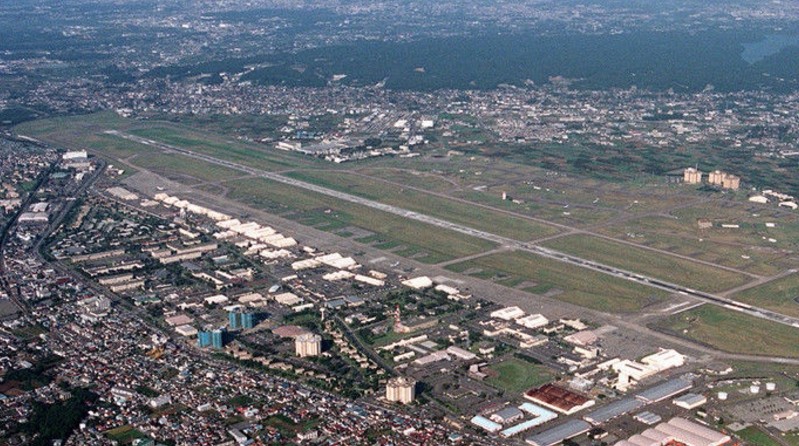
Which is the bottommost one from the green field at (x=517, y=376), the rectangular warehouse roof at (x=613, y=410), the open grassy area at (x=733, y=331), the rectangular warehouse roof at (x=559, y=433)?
the open grassy area at (x=733, y=331)

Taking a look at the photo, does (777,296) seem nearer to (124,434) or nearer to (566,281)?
(566,281)

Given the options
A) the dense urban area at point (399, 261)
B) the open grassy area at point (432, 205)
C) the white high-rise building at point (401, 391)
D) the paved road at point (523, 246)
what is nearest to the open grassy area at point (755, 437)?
the dense urban area at point (399, 261)

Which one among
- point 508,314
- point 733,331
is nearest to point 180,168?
point 508,314

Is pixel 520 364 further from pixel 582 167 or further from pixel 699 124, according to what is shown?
pixel 699 124

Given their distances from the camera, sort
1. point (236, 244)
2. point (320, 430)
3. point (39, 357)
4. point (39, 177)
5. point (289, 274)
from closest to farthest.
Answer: point (320, 430)
point (39, 357)
point (289, 274)
point (236, 244)
point (39, 177)

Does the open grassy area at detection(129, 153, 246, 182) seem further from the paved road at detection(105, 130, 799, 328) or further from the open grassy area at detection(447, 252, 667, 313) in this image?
the open grassy area at detection(447, 252, 667, 313)

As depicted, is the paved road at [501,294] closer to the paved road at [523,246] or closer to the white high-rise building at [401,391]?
the paved road at [523,246]

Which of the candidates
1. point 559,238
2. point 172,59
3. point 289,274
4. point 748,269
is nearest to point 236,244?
point 289,274
